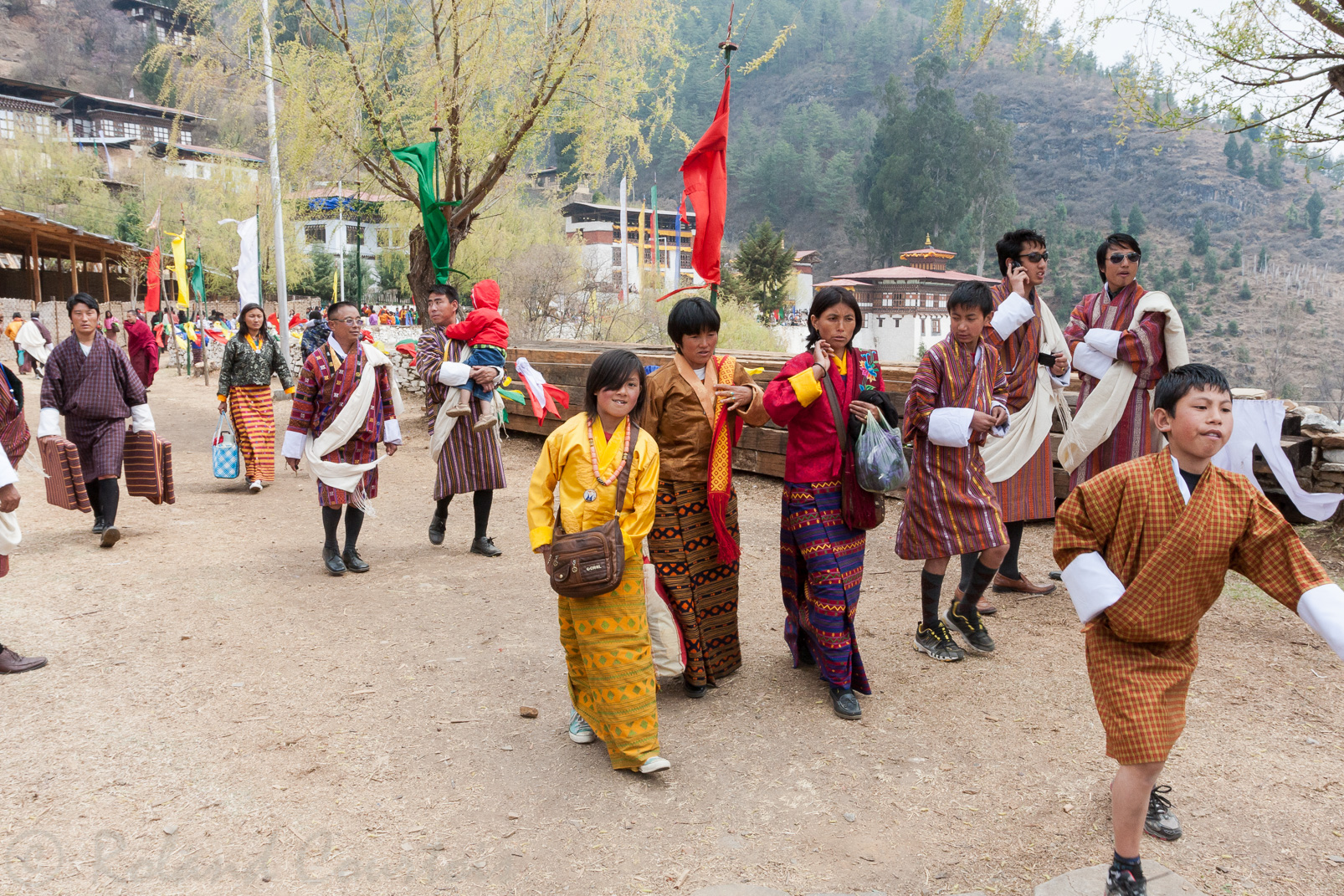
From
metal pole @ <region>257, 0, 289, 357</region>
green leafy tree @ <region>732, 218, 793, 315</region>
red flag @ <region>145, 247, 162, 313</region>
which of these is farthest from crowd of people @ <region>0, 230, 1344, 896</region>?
green leafy tree @ <region>732, 218, 793, 315</region>

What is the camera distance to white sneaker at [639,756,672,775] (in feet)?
10.3

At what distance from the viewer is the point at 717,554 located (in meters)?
3.82

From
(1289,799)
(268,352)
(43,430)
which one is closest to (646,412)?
(1289,799)

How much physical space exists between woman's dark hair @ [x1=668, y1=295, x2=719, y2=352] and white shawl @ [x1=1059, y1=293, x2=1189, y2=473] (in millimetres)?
2454

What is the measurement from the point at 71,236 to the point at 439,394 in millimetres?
23173

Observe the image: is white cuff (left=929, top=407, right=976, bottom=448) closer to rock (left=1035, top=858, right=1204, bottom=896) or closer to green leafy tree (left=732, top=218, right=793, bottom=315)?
rock (left=1035, top=858, right=1204, bottom=896)

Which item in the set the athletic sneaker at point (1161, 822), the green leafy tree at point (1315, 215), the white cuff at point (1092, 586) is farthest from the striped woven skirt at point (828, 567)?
the green leafy tree at point (1315, 215)

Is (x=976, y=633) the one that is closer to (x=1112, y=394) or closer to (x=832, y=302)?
(x=1112, y=394)

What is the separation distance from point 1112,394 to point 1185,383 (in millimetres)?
2728

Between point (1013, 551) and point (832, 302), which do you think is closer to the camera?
point (832, 302)

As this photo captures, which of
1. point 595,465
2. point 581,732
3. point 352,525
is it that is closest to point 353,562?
point 352,525

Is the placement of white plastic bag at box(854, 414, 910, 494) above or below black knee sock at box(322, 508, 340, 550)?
above

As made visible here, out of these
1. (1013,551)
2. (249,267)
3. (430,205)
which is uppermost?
(430,205)

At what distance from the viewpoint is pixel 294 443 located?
222 inches
